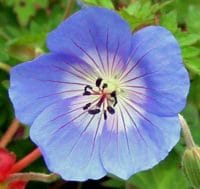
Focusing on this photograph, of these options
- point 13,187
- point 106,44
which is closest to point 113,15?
point 106,44

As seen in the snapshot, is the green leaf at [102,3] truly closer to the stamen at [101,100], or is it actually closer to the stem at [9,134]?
the stamen at [101,100]

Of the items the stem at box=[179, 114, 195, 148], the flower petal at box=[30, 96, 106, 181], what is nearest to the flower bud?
the stem at box=[179, 114, 195, 148]

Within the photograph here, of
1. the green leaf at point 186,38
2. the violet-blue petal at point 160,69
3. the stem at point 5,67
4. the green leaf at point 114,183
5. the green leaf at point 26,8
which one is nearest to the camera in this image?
the violet-blue petal at point 160,69

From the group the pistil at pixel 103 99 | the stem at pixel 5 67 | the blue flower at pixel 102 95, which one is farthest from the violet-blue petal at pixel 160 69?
the stem at pixel 5 67

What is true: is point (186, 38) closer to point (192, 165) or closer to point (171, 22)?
point (171, 22)

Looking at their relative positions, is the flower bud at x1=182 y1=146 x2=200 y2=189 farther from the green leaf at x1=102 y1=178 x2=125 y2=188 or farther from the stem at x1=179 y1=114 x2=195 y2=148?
the green leaf at x1=102 y1=178 x2=125 y2=188

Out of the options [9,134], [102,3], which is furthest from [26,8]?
[102,3]

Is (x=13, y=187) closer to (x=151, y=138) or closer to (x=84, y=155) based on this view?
(x=84, y=155)
